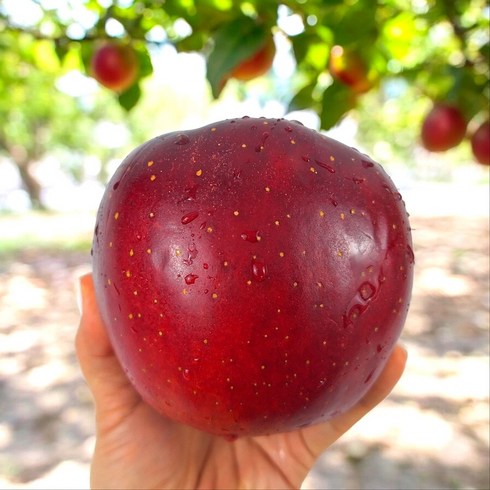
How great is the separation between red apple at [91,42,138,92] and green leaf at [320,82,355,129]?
1.63 ft

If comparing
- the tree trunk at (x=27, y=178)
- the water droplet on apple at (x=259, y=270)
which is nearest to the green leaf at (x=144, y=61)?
the water droplet on apple at (x=259, y=270)

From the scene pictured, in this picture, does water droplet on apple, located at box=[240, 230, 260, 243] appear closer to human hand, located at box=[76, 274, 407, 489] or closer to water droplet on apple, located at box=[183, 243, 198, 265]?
water droplet on apple, located at box=[183, 243, 198, 265]

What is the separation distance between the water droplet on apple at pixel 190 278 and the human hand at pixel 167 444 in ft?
0.91

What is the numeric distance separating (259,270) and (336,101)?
2.54ft

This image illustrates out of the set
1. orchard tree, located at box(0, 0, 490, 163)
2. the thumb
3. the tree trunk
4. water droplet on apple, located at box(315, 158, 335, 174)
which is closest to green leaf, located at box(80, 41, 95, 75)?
orchard tree, located at box(0, 0, 490, 163)

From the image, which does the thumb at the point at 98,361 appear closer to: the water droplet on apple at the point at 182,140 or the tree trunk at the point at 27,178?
the water droplet on apple at the point at 182,140

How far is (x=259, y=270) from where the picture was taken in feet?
1.93

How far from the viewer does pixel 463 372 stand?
207cm

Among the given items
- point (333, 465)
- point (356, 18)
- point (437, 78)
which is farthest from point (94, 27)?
point (333, 465)

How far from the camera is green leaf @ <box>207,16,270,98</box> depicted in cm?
99

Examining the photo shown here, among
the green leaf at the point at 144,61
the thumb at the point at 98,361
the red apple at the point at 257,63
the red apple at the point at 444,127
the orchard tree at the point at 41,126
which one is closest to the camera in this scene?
the thumb at the point at 98,361

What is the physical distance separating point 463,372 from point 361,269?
164 centimetres

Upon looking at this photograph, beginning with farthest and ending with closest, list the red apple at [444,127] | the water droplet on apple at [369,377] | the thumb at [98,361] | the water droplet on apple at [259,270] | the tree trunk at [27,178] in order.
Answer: the tree trunk at [27,178], the red apple at [444,127], the thumb at [98,361], the water droplet on apple at [369,377], the water droplet on apple at [259,270]

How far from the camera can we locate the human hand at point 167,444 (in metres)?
0.86
